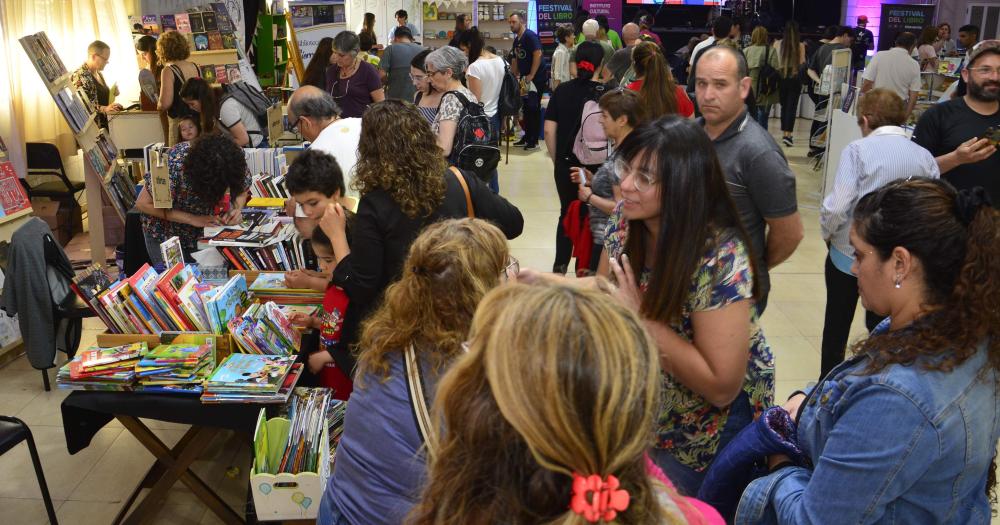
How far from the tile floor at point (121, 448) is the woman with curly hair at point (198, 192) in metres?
0.95

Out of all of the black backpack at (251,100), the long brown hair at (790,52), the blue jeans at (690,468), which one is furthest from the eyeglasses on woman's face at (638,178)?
the long brown hair at (790,52)

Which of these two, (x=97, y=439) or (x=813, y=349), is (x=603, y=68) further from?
(x=97, y=439)

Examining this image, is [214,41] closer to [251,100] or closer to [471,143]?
[251,100]

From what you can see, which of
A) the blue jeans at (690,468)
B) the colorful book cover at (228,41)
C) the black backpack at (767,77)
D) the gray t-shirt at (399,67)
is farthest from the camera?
the black backpack at (767,77)

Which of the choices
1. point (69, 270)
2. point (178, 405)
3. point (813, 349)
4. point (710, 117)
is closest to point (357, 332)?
point (178, 405)

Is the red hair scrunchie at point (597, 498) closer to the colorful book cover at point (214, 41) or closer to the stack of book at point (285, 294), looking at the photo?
the stack of book at point (285, 294)

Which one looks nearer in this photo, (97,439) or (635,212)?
(635,212)

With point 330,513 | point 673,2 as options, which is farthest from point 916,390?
point 673,2

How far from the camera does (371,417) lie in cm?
153

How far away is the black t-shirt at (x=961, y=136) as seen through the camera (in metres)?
3.60

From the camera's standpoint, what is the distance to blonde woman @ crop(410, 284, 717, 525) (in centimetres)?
89

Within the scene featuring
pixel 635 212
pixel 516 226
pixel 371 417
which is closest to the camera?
pixel 371 417

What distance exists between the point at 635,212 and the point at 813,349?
303 cm

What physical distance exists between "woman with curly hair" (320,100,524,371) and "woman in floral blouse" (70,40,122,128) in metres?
5.35
